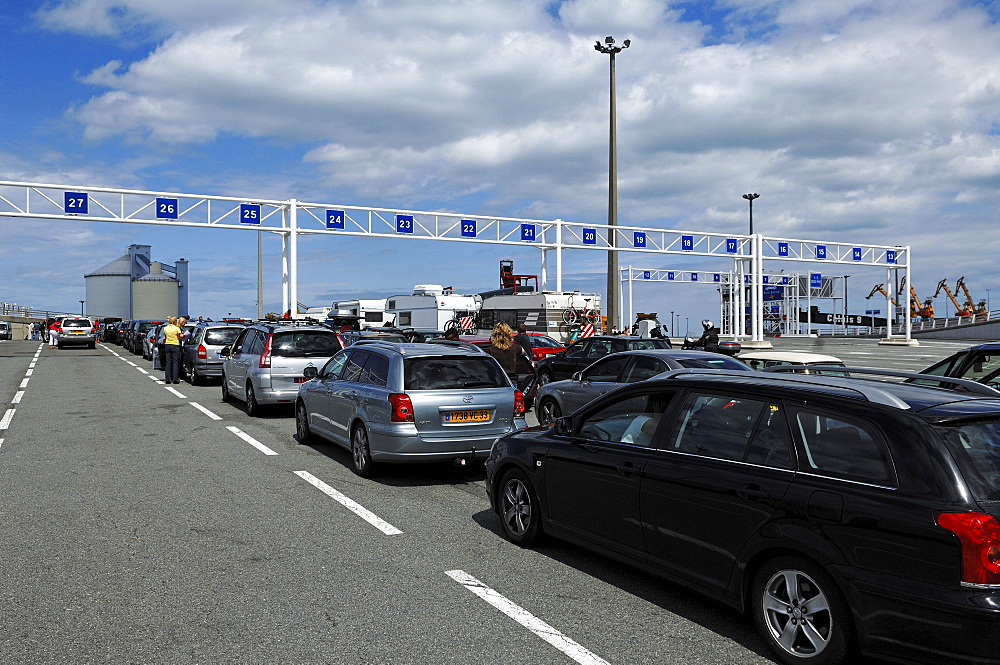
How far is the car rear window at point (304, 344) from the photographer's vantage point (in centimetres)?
1444

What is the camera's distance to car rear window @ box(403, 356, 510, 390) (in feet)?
28.3

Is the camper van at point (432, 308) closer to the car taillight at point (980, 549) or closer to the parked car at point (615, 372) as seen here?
the parked car at point (615, 372)

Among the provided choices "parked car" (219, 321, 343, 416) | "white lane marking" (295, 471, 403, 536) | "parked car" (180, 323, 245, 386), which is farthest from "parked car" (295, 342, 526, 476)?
"parked car" (180, 323, 245, 386)

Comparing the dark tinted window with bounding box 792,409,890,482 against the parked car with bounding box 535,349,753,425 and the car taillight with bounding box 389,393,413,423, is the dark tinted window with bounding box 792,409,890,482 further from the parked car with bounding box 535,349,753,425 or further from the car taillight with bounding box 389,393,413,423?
the parked car with bounding box 535,349,753,425

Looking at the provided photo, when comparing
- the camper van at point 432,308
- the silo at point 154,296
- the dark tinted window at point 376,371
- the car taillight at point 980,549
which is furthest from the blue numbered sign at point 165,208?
the silo at point 154,296

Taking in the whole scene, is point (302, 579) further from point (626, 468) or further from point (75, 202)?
point (75, 202)

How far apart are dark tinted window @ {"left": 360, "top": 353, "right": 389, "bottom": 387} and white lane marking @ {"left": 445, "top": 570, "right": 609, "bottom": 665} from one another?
3.60 metres

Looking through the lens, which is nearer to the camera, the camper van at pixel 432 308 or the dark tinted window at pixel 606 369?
the dark tinted window at pixel 606 369

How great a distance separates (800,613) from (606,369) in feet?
26.6

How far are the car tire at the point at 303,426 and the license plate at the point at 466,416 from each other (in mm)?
3217

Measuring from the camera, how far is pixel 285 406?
1606cm

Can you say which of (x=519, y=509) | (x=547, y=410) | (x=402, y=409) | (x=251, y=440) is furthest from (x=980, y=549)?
(x=251, y=440)

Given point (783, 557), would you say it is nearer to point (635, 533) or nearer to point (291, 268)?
point (635, 533)

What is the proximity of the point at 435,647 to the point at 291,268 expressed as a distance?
103 feet
